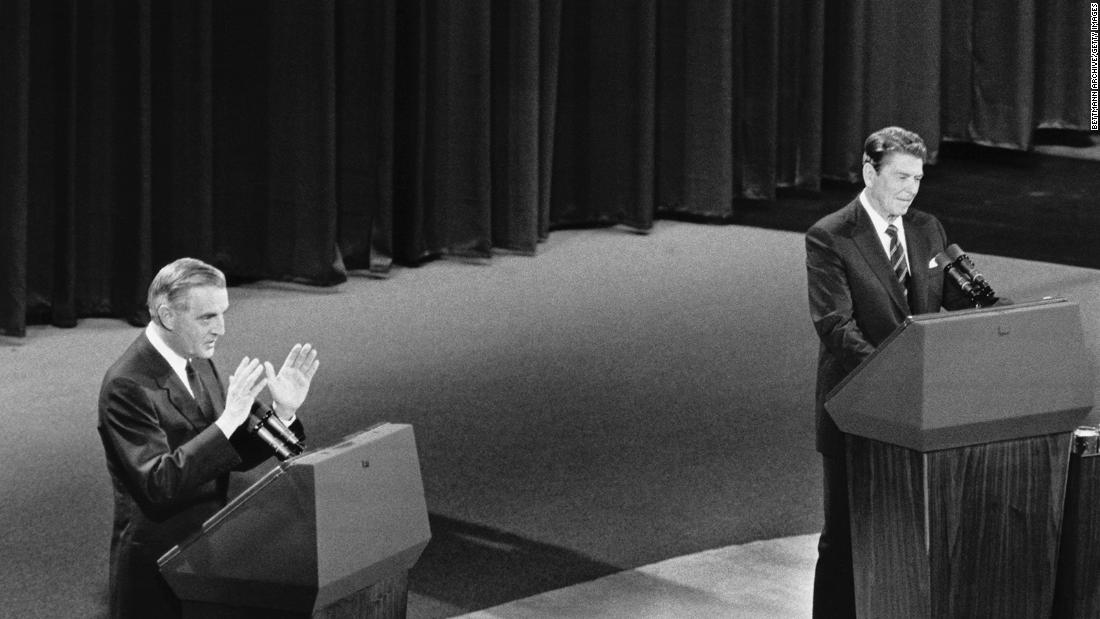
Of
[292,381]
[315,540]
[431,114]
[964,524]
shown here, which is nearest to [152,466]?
[292,381]

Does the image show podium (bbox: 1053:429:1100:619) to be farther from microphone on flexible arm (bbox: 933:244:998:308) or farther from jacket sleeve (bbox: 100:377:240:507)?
jacket sleeve (bbox: 100:377:240:507)

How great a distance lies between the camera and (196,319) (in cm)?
275

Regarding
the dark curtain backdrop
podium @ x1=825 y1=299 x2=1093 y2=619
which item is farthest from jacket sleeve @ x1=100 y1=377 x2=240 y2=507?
the dark curtain backdrop

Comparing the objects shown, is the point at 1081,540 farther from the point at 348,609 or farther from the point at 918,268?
the point at 348,609

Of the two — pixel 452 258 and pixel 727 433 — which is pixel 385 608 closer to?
pixel 727 433

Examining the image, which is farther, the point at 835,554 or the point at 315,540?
the point at 835,554

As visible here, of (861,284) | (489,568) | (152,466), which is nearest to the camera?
(152,466)

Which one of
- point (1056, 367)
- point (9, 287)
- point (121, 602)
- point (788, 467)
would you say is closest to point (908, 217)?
point (1056, 367)

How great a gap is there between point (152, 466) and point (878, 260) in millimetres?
1484

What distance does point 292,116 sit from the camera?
6.29m

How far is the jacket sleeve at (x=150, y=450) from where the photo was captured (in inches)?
105

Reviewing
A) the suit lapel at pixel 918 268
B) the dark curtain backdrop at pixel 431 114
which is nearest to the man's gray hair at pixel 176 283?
the suit lapel at pixel 918 268
